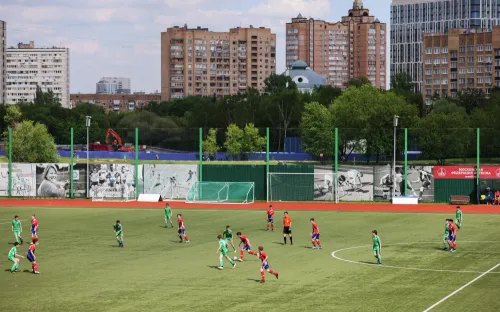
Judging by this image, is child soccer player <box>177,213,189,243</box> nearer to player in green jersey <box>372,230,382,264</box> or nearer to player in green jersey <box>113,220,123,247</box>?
player in green jersey <box>113,220,123,247</box>

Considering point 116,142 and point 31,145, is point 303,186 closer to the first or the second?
point 31,145

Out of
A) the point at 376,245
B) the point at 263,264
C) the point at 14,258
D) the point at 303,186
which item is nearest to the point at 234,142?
the point at 303,186

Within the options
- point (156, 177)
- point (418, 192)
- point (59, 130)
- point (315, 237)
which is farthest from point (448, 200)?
point (59, 130)

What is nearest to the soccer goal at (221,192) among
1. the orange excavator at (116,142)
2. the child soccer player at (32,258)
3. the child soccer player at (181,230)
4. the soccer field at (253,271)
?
the soccer field at (253,271)

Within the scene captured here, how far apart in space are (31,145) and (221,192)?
90.2 ft

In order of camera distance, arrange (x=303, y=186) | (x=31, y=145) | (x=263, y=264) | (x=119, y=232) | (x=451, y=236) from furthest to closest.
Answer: (x=31, y=145) < (x=303, y=186) < (x=119, y=232) < (x=451, y=236) < (x=263, y=264)

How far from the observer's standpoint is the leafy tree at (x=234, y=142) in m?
89.8

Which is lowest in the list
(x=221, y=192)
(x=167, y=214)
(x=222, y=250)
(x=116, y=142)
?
(x=222, y=250)

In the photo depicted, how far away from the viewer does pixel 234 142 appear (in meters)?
94.1

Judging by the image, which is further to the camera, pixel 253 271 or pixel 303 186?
pixel 303 186

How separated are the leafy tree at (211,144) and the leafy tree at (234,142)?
2.24 m

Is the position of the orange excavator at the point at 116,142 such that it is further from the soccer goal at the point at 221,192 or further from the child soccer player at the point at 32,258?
the child soccer player at the point at 32,258

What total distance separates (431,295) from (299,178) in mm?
44167

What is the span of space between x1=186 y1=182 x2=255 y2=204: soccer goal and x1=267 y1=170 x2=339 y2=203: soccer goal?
192 cm
